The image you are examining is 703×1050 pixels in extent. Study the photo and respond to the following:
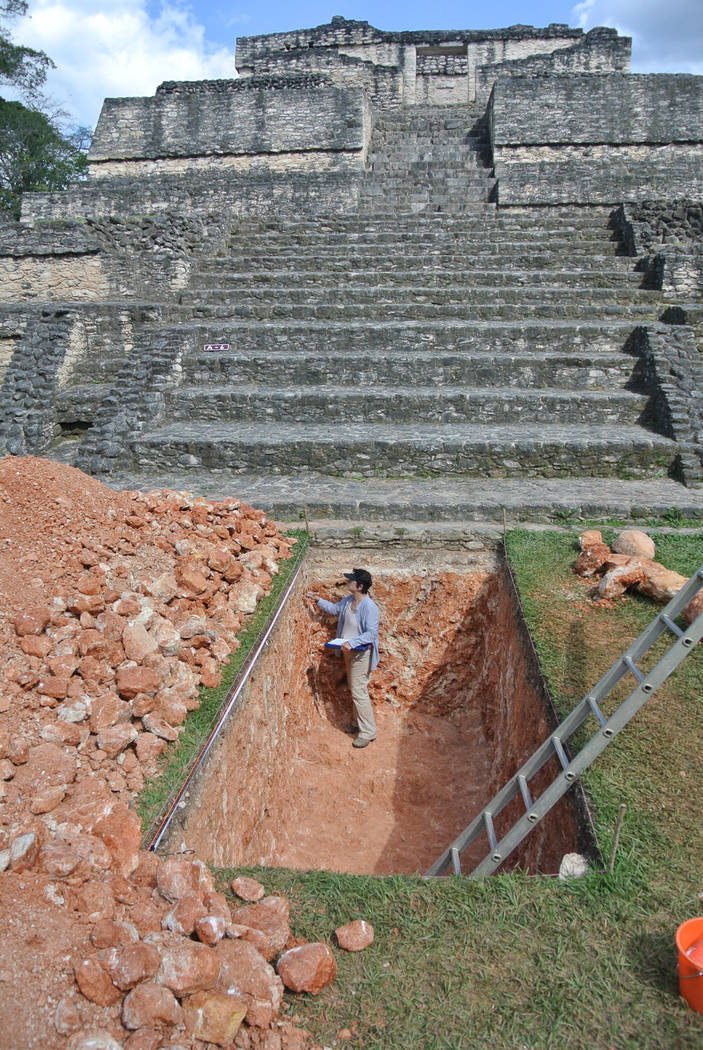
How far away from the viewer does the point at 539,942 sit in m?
2.22

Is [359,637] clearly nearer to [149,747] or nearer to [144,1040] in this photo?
[149,747]

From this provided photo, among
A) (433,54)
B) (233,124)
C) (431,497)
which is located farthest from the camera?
(433,54)

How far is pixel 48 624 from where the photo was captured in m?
3.54

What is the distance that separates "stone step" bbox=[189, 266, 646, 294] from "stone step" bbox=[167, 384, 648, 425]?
8.63 feet

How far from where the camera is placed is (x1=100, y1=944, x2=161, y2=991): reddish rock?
1919mm

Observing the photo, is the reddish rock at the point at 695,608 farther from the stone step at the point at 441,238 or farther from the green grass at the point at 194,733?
the stone step at the point at 441,238

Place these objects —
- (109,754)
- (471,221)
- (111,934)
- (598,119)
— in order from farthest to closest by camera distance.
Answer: (598,119), (471,221), (109,754), (111,934)

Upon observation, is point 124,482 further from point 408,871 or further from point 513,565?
point 408,871

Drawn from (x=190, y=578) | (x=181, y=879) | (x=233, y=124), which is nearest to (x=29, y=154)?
(x=233, y=124)

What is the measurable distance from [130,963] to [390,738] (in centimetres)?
407

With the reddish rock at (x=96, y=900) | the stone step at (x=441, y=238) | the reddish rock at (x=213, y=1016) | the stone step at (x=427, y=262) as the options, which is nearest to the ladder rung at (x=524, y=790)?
the reddish rock at (x=213, y=1016)

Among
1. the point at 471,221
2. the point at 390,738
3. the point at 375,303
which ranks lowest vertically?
the point at 390,738

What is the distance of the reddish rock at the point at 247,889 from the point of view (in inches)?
96.1

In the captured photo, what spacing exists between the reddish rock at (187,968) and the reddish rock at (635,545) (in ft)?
13.3
